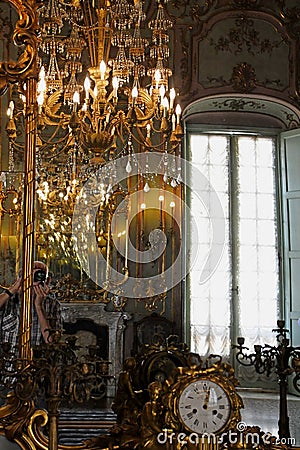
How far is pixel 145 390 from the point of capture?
109 inches

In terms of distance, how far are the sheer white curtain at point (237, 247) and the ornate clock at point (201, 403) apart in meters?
5.92

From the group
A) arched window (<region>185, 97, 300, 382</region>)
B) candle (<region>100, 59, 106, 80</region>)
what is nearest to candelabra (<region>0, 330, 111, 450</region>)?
candle (<region>100, 59, 106, 80</region>)

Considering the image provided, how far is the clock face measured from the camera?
2.46 meters

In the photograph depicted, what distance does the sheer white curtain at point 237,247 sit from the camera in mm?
8477

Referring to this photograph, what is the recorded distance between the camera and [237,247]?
8.69 meters

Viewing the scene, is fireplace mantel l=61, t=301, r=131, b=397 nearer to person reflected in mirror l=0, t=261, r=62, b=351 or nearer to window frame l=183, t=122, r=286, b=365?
window frame l=183, t=122, r=286, b=365

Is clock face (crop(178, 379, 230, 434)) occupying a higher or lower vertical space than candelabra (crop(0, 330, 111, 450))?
lower

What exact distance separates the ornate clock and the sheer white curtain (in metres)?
5.92

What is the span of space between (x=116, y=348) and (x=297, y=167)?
2.89 meters

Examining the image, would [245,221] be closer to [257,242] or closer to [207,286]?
[257,242]

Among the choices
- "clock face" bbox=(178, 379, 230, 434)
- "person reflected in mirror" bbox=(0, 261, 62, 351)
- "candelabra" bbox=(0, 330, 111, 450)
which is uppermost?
"person reflected in mirror" bbox=(0, 261, 62, 351)

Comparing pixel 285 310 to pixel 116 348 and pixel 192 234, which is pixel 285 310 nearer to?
pixel 192 234

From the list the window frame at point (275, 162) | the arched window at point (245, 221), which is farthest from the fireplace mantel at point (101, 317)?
the window frame at point (275, 162)

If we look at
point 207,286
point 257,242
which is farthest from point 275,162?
point 207,286
